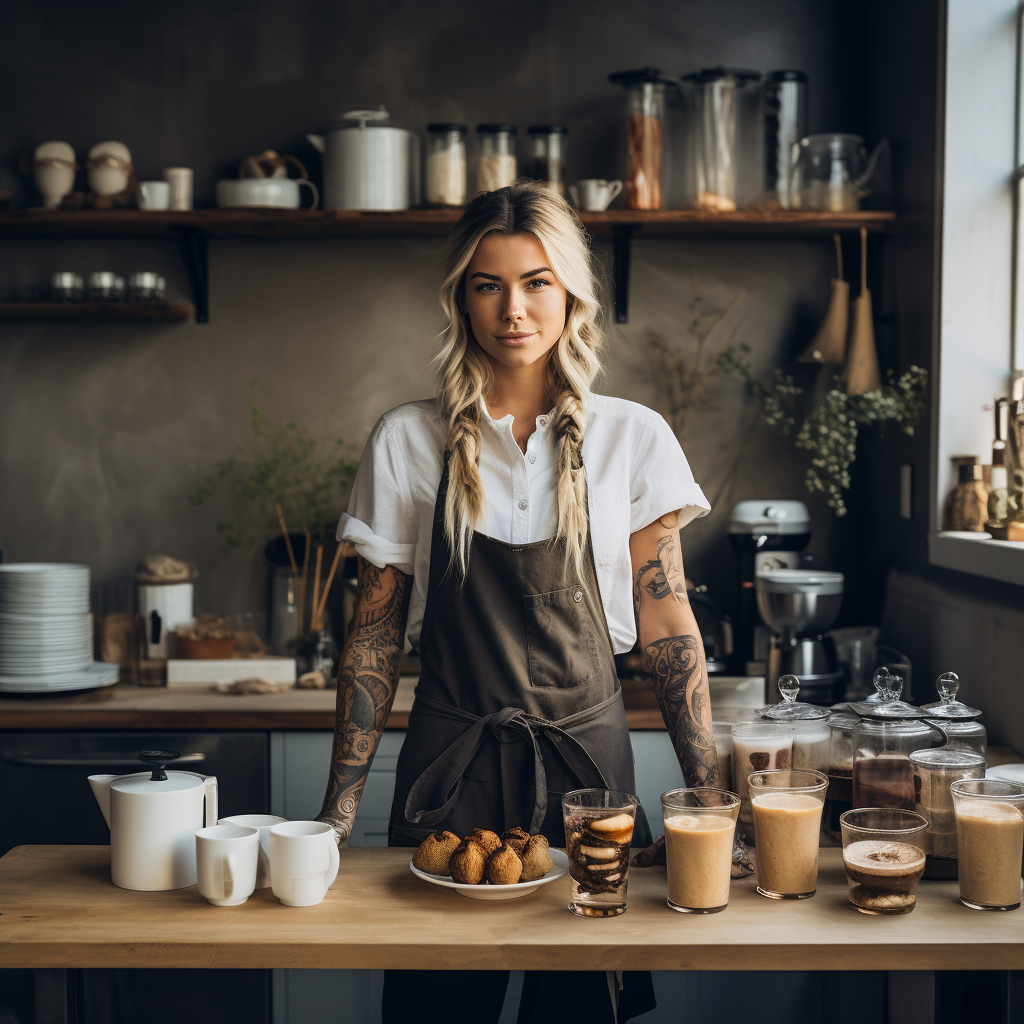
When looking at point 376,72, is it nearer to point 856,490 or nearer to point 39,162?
point 39,162

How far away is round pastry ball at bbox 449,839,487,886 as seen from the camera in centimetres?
111

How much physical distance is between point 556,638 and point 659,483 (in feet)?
0.89

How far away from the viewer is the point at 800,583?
7.63 feet

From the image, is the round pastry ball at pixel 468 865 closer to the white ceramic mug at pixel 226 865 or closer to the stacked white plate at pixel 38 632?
the white ceramic mug at pixel 226 865

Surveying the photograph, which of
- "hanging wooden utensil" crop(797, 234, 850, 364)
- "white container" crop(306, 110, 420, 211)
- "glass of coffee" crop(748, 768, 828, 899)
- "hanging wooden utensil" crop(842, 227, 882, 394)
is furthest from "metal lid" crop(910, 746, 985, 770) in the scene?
"white container" crop(306, 110, 420, 211)

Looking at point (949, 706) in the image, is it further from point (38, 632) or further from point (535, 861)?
point (38, 632)

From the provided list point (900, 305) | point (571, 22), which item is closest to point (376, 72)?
point (571, 22)

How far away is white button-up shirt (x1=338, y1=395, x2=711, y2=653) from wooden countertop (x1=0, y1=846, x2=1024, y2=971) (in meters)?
0.53

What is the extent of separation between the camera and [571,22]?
2.86 meters

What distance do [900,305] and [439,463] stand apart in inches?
61.9

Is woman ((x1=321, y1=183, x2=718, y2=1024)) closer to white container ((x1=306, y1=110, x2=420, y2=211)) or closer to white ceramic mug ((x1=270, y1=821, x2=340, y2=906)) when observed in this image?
white ceramic mug ((x1=270, y1=821, x2=340, y2=906))

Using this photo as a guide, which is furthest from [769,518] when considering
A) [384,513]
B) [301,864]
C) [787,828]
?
[301,864]

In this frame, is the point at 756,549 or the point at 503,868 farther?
the point at 756,549

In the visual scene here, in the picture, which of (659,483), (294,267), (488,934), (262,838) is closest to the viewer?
(488,934)
